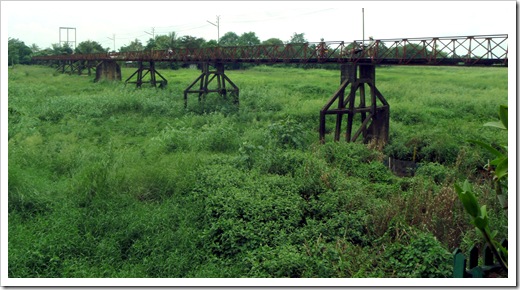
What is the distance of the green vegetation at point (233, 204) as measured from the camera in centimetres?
706

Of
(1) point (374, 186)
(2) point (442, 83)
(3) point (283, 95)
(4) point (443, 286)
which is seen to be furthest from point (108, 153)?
(2) point (442, 83)

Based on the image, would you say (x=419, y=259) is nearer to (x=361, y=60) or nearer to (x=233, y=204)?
(x=233, y=204)

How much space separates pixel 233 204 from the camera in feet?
28.7

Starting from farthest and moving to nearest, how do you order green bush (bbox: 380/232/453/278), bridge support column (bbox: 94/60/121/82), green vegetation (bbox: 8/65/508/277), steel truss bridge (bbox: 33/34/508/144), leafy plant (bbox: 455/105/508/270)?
bridge support column (bbox: 94/60/121/82) → steel truss bridge (bbox: 33/34/508/144) → green vegetation (bbox: 8/65/508/277) → green bush (bbox: 380/232/453/278) → leafy plant (bbox: 455/105/508/270)

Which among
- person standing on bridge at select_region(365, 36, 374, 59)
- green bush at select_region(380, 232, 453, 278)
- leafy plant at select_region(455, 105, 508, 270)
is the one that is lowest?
green bush at select_region(380, 232, 453, 278)

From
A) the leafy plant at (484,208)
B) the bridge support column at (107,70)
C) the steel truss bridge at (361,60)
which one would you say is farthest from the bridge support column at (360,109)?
the bridge support column at (107,70)

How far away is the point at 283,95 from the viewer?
23984 millimetres

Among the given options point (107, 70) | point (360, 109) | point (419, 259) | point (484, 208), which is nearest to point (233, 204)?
point (419, 259)

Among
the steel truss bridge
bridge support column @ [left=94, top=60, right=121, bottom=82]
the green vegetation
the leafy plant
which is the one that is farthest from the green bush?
bridge support column @ [left=94, top=60, right=121, bottom=82]

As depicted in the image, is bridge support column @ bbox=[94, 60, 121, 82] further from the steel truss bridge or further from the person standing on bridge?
the person standing on bridge

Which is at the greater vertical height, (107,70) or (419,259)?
(107,70)

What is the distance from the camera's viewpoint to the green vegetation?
7062mm

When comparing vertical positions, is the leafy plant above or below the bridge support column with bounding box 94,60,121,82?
below

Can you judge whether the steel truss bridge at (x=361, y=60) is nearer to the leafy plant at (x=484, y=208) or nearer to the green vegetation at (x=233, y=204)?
the green vegetation at (x=233, y=204)
